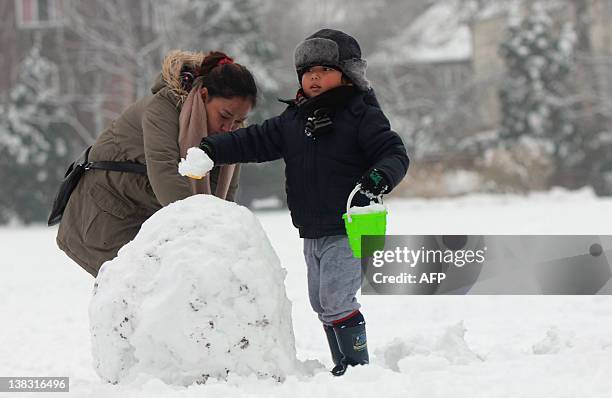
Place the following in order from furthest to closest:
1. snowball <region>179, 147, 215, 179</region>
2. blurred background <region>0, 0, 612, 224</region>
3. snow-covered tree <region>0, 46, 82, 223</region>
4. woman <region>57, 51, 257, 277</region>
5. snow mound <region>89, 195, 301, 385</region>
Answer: blurred background <region>0, 0, 612, 224</region> → snow-covered tree <region>0, 46, 82, 223</region> → woman <region>57, 51, 257, 277</region> → snowball <region>179, 147, 215, 179</region> → snow mound <region>89, 195, 301, 385</region>

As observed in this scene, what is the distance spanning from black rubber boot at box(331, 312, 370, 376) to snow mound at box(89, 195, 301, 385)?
0.45 meters

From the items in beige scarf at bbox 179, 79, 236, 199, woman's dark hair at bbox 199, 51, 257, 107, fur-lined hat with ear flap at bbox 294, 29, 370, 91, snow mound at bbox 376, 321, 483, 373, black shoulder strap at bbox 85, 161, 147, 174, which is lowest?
snow mound at bbox 376, 321, 483, 373

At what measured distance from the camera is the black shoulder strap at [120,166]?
4.28 meters

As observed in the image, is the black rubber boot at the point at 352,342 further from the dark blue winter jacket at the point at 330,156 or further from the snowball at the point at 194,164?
the snowball at the point at 194,164

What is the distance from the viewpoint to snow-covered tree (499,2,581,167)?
27.7 meters

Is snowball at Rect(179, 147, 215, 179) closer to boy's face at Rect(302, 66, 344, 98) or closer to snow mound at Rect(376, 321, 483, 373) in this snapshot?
boy's face at Rect(302, 66, 344, 98)

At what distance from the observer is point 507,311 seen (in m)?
6.71

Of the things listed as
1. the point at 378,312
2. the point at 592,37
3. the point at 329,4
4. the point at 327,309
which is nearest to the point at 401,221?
the point at 378,312

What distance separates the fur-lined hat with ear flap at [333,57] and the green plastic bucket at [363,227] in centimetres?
62

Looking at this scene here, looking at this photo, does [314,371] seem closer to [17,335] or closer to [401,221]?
[17,335]

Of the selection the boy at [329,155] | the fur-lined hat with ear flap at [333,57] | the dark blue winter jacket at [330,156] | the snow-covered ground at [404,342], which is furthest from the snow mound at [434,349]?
the fur-lined hat with ear flap at [333,57]

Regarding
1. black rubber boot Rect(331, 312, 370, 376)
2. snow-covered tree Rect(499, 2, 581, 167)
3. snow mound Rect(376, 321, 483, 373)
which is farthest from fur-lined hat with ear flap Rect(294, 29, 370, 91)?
snow-covered tree Rect(499, 2, 581, 167)

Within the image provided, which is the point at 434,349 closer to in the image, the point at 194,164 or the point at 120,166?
the point at 194,164

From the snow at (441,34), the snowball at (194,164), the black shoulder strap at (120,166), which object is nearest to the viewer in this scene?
the snowball at (194,164)
